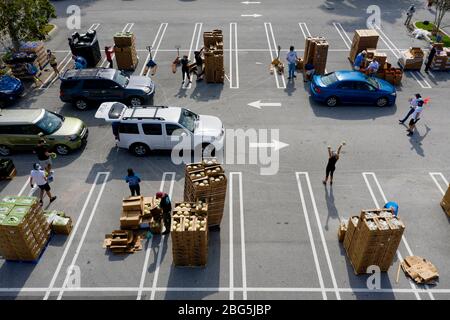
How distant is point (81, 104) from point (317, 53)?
512 inches

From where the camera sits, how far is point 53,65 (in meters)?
20.7

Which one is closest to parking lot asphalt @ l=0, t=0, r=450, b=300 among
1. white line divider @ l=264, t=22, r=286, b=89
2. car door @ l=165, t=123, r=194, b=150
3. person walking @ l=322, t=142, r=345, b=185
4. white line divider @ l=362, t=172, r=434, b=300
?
white line divider @ l=362, t=172, r=434, b=300

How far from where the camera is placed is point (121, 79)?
733 inches

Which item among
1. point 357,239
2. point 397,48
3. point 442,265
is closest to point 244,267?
point 357,239

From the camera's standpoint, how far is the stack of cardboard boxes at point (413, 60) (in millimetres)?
21503

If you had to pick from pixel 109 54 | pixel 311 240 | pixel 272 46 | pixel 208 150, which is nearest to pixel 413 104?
pixel 311 240

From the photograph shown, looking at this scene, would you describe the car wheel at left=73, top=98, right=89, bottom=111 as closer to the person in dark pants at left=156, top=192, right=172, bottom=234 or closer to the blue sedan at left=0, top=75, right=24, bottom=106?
the blue sedan at left=0, top=75, right=24, bottom=106

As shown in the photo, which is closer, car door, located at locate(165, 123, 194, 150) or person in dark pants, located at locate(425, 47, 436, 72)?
car door, located at locate(165, 123, 194, 150)

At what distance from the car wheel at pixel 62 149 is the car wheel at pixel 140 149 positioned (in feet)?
9.22

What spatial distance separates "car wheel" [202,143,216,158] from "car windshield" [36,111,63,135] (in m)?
6.30

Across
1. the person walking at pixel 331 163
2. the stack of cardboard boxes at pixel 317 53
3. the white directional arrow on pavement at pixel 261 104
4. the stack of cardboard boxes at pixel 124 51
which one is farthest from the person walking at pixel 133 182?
the stack of cardboard boxes at pixel 317 53

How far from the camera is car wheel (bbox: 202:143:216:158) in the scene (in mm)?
15289

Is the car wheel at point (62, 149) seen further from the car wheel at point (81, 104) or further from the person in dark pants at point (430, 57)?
the person in dark pants at point (430, 57)

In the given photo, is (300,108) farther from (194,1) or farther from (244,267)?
(194,1)
